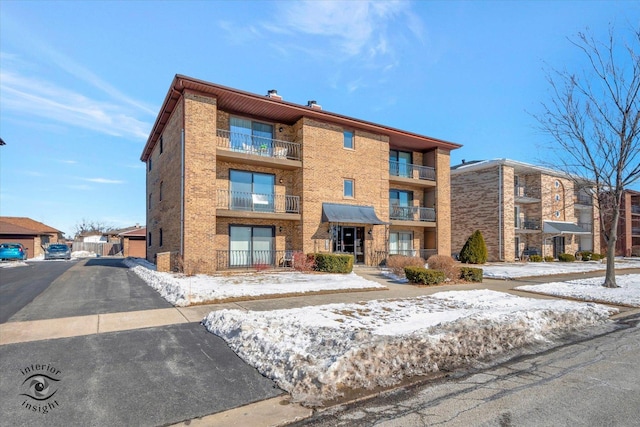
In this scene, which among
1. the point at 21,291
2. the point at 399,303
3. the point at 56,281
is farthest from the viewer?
the point at 56,281

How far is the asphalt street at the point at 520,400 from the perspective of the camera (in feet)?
11.9

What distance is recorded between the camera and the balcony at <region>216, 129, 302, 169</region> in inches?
661

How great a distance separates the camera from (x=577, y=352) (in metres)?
5.93

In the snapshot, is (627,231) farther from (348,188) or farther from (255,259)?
(255,259)

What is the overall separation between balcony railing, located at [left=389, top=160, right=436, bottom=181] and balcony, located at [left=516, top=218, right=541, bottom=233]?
1040 centimetres

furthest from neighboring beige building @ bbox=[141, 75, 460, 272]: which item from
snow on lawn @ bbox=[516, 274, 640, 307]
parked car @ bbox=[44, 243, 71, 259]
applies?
parked car @ bbox=[44, 243, 71, 259]

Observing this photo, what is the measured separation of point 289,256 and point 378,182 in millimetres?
6938

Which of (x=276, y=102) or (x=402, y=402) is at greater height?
(x=276, y=102)

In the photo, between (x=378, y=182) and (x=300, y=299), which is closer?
(x=300, y=299)

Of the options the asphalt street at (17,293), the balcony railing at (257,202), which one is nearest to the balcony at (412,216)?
the balcony railing at (257,202)

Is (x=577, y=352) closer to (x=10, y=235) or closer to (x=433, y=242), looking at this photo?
(x=433, y=242)

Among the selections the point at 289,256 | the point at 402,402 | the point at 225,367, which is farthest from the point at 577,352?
the point at 289,256

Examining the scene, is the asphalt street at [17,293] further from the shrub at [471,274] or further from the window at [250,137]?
the shrub at [471,274]

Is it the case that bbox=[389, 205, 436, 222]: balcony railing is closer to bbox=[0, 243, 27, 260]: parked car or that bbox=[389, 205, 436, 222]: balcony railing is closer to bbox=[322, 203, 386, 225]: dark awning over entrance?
bbox=[322, 203, 386, 225]: dark awning over entrance
